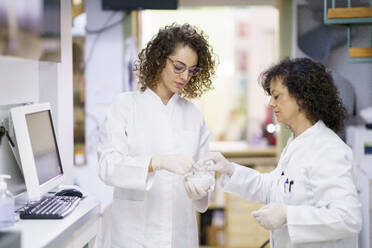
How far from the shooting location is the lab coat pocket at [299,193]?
1.99 m

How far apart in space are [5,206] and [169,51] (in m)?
0.92

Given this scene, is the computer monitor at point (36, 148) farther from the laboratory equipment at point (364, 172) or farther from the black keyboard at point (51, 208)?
the laboratory equipment at point (364, 172)

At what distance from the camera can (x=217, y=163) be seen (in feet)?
7.77

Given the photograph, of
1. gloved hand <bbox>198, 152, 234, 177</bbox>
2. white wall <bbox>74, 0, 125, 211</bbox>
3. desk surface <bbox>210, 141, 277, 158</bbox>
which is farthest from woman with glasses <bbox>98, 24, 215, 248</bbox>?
desk surface <bbox>210, 141, 277, 158</bbox>

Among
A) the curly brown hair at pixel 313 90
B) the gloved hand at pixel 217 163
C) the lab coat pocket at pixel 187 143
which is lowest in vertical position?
the gloved hand at pixel 217 163

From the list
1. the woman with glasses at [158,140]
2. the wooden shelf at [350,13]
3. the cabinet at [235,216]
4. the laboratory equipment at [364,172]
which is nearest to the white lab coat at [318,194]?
the woman with glasses at [158,140]

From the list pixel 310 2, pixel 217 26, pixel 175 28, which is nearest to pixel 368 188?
pixel 310 2

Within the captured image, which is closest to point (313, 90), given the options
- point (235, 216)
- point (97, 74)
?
point (97, 74)

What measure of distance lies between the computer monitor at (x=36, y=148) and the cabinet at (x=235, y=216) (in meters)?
2.77

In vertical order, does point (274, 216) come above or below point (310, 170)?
below

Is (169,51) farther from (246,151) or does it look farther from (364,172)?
(246,151)

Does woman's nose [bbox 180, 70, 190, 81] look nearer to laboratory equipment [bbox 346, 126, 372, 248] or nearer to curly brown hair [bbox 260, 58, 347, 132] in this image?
curly brown hair [bbox 260, 58, 347, 132]

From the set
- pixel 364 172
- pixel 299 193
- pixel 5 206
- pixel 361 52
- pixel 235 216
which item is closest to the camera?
pixel 5 206

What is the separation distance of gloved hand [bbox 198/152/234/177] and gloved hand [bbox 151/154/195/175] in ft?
0.43
